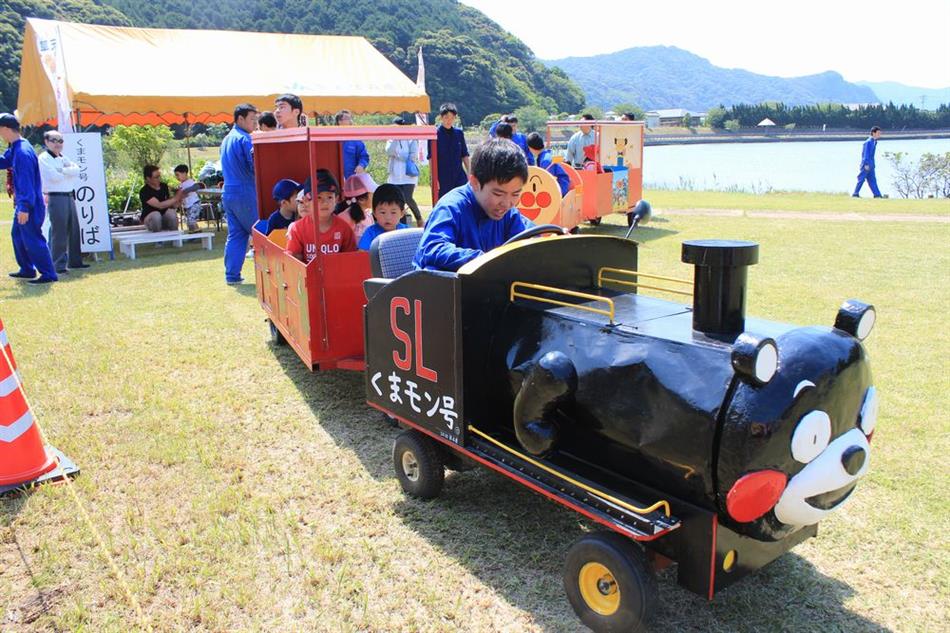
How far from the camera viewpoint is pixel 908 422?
4.32 m

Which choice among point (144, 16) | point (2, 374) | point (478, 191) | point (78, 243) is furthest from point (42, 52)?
point (144, 16)

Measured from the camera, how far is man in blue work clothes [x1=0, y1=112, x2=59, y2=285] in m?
8.34

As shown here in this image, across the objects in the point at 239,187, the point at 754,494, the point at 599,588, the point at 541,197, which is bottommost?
the point at 599,588

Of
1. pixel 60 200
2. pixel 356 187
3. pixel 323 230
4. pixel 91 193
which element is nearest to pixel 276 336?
pixel 356 187

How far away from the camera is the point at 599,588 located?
2.54 meters

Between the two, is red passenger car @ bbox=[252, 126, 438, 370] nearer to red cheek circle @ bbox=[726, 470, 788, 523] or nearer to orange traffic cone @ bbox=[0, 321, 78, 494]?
orange traffic cone @ bbox=[0, 321, 78, 494]

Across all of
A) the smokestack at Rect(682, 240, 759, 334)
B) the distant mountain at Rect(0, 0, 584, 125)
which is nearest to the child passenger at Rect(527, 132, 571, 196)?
the smokestack at Rect(682, 240, 759, 334)

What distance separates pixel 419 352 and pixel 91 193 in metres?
9.25

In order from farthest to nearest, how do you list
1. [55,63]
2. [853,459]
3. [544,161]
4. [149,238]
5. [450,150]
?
[55,63]
[149,238]
[544,161]
[450,150]
[853,459]

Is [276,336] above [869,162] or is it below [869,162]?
below

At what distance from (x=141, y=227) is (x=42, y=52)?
3416 millimetres

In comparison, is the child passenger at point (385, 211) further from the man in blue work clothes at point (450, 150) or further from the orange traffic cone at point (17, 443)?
the man in blue work clothes at point (450, 150)

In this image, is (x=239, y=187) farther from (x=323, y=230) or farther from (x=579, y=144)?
(x=579, y=144)

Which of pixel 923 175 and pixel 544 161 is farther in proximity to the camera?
pixel 923 175
